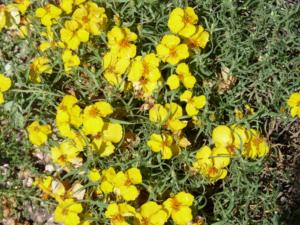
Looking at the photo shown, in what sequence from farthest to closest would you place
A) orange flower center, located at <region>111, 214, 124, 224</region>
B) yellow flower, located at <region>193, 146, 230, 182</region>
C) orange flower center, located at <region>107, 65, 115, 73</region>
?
orange flower center, located at <region>107, 65, 115, 73</region>, yellow flower, located at <region>193, 146, 230, 182</region>, orange flower center, located at <region>111, 214, 124, 224</region>

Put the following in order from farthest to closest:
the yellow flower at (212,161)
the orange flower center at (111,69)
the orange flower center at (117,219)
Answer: the orange flower center at (111,69), the yellow flower at (212,161), the orange flower center at (117,219)

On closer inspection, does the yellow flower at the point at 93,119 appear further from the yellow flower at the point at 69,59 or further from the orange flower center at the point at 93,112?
the yellow flower at the point at 69,59

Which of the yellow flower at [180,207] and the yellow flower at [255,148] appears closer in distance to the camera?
the yellow flower at [180,207]

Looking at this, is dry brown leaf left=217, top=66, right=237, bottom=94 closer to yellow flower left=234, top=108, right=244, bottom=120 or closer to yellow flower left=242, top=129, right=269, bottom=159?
yellow flower left=234, top=108, right=244, bottom=120

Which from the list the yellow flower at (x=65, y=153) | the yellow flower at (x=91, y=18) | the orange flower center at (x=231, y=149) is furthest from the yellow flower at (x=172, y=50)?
the yellow flower at (x=65, y=153)

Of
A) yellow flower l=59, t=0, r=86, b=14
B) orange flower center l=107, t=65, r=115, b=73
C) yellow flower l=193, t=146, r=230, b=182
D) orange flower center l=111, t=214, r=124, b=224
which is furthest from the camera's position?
yellow flower l=59, t=0, r=86, b=14

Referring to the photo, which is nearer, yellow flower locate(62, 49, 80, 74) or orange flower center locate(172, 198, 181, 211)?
orange flower center locate(172, 198, 181, 211)

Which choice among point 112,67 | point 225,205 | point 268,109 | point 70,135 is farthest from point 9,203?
point 268,109

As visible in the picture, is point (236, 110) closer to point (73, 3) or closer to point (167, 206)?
point (167, 206)

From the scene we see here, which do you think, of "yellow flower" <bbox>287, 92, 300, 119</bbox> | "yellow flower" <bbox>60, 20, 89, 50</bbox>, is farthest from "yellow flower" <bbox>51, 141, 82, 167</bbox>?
"yellow flower" <bbox>287, 92, 300, 119</bbox>
